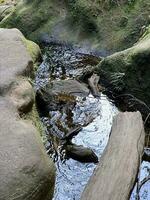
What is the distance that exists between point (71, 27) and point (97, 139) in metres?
5.04

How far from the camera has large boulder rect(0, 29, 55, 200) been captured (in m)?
4.45

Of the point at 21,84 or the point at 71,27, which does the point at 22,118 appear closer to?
the point at 21,84

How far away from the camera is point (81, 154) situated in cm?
616

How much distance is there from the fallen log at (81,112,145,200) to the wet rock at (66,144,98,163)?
451mm

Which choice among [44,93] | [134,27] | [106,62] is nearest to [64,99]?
[44,93]

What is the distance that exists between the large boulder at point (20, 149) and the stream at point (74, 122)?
0.71 m

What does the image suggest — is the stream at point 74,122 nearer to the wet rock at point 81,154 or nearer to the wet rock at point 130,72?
the wet rock at point 81,154

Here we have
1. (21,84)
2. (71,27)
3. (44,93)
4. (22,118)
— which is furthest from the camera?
(71,27)

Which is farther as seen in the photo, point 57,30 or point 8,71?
point 57,30

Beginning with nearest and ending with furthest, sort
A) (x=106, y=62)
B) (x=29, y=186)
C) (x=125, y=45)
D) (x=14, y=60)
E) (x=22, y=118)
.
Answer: (x=29, y=186), (x=22, y=118), (x=14, y=60), (x=106, y=62), (x=125, y=45)

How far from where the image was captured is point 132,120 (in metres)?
6.16

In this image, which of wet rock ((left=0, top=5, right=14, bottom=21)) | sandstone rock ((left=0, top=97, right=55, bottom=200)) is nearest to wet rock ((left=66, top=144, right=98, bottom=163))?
sandstone rock ((left=0, top=97, right=55, bottom=200))

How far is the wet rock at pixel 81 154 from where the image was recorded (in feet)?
20.0

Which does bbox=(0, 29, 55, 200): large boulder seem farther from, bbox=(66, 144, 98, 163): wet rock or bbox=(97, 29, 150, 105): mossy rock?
bbox=(97, 29, 150, 105): mossy rock
